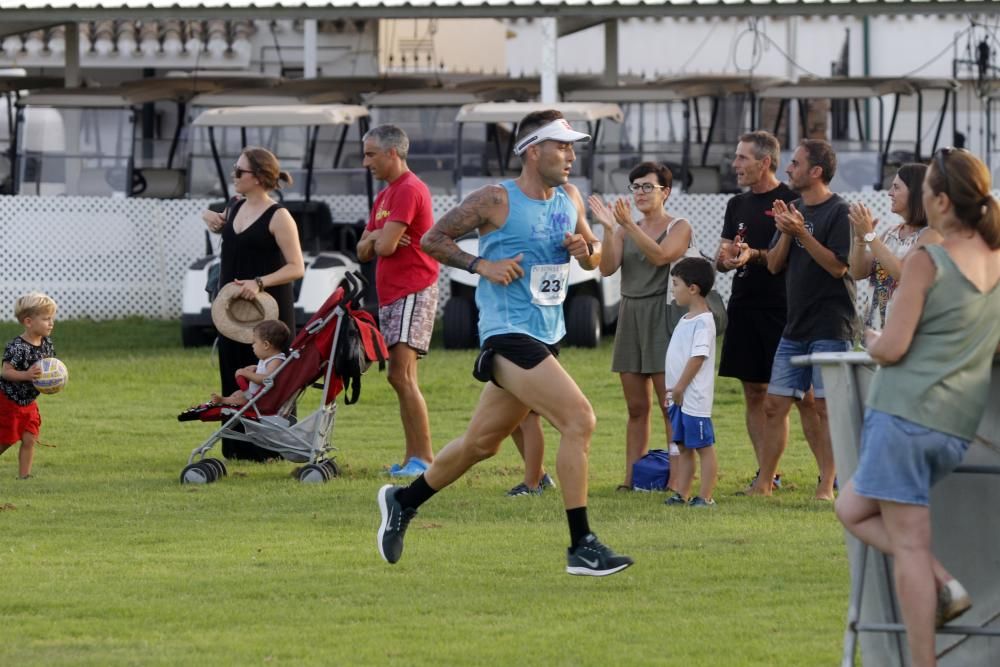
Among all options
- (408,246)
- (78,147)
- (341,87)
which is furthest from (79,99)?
(408,246)

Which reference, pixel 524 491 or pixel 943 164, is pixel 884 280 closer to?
pixel 524 491

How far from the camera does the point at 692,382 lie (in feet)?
30.8

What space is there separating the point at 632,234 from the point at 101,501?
3045 mm

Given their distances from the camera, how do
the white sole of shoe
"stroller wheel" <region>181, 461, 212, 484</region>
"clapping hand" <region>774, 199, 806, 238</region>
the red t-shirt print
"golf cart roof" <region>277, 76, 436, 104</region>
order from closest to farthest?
the white sole of shoe → "clapping hand" <region>774, 199, 806, 238</region> → "stroller wheel" <region>181, 461, 212, 484</region> → the red t-shirt print → "golf cart roof" <region>277, 76, 436, 104</region>

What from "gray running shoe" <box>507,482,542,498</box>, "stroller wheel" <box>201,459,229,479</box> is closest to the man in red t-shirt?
"gray running shoe" <box>507,482,542,498</box>

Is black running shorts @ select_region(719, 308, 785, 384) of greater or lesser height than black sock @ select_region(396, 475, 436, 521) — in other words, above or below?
above

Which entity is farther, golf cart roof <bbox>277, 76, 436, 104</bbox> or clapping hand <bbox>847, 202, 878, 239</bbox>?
golf cart roof <bbox>277, 76, 436, 104</bbox>

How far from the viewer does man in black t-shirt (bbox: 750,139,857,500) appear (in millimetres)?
9234

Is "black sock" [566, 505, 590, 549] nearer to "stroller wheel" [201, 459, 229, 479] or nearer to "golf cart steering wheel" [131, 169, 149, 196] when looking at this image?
"stroller wheel" [201, 459, 229, 479]

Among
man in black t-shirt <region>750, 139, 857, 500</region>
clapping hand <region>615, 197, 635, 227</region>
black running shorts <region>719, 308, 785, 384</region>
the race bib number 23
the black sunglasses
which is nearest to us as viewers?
the black sunglasses

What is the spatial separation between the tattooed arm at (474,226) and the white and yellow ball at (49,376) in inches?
132

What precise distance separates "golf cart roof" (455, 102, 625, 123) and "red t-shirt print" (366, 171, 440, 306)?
31.8 feet

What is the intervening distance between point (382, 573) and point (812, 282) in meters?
2.95

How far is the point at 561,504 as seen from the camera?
9438mm
